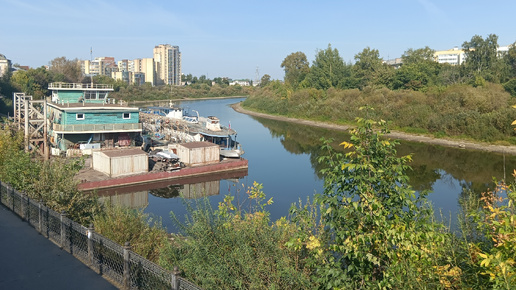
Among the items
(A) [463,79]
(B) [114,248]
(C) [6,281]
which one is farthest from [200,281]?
(A) [463,79]

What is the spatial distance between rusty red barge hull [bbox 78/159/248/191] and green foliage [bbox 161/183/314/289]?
15.0 metres

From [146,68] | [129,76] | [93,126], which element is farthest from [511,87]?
[146,68]

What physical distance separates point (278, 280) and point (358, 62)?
242ft

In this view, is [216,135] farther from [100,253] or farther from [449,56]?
[449,56]

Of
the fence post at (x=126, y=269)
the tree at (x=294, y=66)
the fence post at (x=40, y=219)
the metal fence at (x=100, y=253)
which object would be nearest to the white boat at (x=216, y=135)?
the metal fence at (x=100, y=253)

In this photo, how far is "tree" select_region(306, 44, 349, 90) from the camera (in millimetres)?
76550

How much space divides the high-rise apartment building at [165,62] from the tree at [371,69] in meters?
96.4

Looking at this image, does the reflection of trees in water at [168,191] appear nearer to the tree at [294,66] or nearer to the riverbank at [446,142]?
the riverbank at [446,142]

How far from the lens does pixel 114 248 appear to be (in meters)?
7.03

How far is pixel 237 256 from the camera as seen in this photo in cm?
635

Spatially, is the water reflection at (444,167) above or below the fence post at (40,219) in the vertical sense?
below

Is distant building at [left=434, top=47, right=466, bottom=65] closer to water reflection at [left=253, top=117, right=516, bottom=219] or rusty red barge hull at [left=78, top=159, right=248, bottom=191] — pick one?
water reflection at [left=253, top=117, right=516, bottom=219]

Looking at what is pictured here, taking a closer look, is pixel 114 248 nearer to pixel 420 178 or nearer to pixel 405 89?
pixel 420 178

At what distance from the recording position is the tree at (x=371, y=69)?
63316 millimetres
